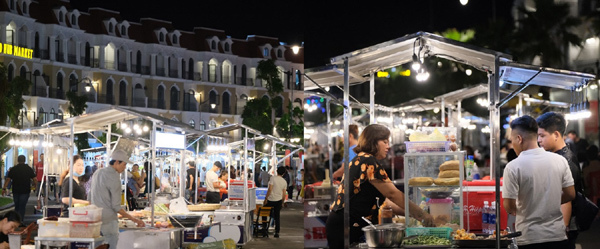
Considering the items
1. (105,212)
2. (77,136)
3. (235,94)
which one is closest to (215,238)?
(105,212)

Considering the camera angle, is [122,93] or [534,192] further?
[122,93]

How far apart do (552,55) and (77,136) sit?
1582 centimetres

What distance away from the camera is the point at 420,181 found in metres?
6.64

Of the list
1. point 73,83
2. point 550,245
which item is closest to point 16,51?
point 73,83

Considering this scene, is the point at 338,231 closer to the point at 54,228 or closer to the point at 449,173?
the point at 449,173

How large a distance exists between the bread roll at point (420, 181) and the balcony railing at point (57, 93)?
761 inches

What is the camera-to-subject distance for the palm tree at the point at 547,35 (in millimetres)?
16078

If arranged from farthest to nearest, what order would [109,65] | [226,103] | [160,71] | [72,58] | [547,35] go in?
[109,65]
[160,71]
[72,58]
[226,103]
[547,35]

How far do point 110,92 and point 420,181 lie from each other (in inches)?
842

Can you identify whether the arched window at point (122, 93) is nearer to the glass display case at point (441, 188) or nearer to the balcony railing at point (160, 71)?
the balcony railing at point (160, 71)

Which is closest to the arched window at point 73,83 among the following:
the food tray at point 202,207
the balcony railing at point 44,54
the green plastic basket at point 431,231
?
the balcony railing at point 44,54

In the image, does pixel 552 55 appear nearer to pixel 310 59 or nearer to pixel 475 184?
pixel 475 184

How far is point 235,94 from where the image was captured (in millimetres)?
22297

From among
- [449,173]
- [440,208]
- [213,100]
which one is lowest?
[440,208]
